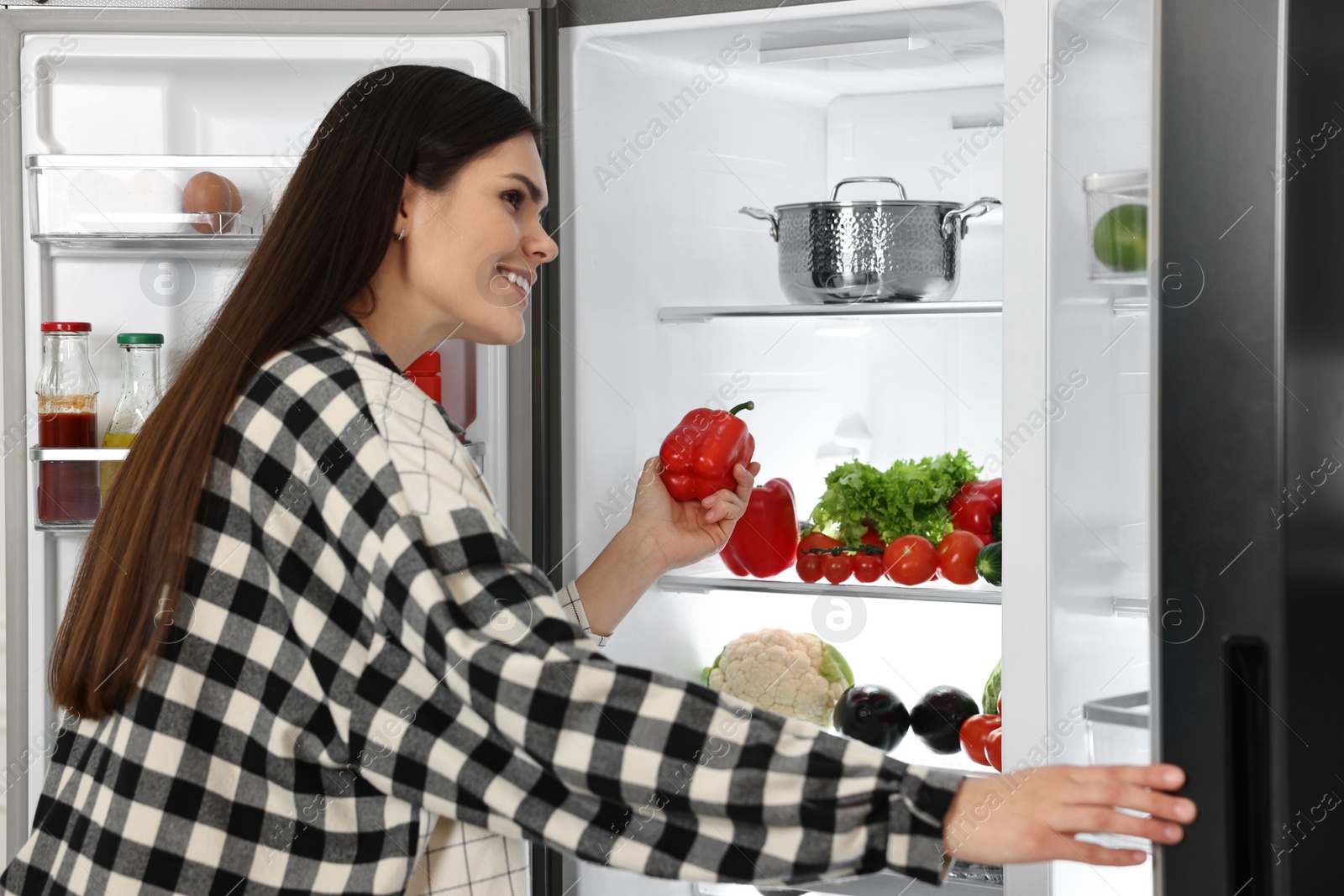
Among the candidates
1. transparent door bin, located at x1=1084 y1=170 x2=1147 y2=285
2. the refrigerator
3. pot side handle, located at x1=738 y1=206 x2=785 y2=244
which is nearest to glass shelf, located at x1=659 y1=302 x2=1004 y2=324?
the refrigerator

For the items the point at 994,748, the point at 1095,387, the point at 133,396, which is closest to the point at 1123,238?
the point at 1095,387

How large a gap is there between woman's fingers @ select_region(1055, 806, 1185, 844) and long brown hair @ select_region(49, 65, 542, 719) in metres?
0.67

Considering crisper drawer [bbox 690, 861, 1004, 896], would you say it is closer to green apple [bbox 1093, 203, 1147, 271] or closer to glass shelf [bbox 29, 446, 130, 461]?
green apple [bbox 1093, 203, 1147, 271]

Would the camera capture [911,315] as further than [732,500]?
Yes

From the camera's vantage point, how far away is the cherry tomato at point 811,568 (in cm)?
175

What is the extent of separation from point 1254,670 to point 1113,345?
0.71 meters

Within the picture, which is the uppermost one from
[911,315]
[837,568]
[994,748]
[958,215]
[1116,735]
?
[958,215]

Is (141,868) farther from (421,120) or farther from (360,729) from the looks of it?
(421,120)

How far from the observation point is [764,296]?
76.2 inches

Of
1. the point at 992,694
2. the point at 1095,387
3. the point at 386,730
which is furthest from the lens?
the point at 992,694

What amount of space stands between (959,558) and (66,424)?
4.00 feet

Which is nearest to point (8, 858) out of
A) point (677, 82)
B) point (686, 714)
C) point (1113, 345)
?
point (686, 714)

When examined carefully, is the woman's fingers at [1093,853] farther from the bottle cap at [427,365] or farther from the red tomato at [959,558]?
the bottle cap at [427,365]

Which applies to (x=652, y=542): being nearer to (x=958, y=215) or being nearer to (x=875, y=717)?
(x=875, y=717)
